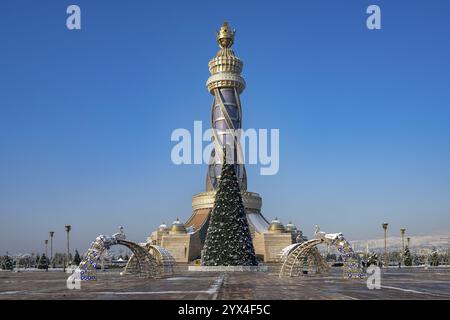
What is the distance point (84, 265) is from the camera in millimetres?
31547

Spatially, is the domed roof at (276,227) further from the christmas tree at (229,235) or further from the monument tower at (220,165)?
the christmas tree at (229,235)

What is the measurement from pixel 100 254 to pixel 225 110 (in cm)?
7841

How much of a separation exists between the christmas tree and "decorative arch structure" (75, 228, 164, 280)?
1426cm

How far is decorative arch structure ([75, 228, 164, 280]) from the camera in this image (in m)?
31.1

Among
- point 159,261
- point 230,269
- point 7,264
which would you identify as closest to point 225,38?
point 7,264

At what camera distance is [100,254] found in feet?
102

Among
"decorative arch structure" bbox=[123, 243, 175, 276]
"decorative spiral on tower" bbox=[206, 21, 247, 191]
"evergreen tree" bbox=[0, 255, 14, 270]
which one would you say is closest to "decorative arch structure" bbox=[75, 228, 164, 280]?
"decorative arch structure" bbox=[123, 243, 175, 276]

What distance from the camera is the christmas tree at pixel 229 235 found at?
168 feet

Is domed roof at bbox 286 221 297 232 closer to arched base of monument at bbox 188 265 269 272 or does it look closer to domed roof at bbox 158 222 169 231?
domed roof at bbox 158 222 169 231

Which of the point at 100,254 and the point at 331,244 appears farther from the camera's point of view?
the point at 331,244

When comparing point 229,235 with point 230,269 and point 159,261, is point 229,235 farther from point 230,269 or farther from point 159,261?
point 159,261
